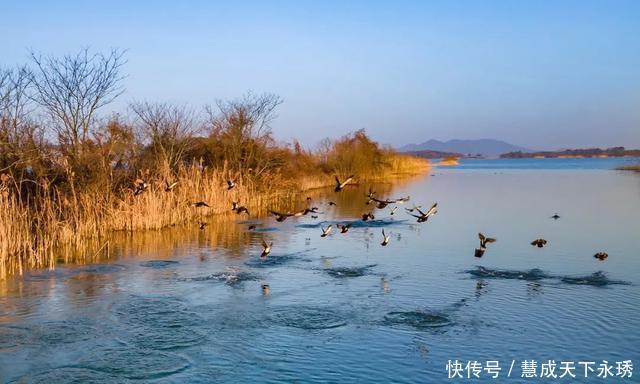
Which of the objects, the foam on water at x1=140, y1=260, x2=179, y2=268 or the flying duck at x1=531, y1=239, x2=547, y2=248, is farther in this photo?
the flying duck at x1=531, y1=239, x2=547, y2=248

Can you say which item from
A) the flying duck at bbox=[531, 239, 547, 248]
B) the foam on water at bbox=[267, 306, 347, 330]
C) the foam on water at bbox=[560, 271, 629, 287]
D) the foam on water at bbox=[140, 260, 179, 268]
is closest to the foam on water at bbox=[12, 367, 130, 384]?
the foam on water at bbox=[267, 306, 347, 330]

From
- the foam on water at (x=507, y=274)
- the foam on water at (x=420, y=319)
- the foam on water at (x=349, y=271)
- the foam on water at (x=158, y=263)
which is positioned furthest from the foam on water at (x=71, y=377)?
the foam on water at (x=507, y=274)

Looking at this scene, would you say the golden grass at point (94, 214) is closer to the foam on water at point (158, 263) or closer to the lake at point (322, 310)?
the lake at point (322, 310)

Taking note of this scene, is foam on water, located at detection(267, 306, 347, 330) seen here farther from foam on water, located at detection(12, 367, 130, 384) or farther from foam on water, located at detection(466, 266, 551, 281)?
foam on water, located at detection(466, 266, 551, 281)

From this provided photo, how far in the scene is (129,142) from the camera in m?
21.9

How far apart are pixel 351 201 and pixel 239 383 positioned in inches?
982

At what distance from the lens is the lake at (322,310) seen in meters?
7.63

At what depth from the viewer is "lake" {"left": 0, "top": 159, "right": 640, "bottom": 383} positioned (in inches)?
300

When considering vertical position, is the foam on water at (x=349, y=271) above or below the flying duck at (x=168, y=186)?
below

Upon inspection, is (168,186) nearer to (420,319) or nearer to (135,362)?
(420,319)

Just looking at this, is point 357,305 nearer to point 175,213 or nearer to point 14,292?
point 14,292

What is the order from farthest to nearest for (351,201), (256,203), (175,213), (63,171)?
1. (351,201)
2. (256,203)
3. (175,213)
4. (63,171)

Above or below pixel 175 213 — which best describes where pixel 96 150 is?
above

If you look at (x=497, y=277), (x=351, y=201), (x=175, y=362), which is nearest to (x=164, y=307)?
(x=175, y=362)
